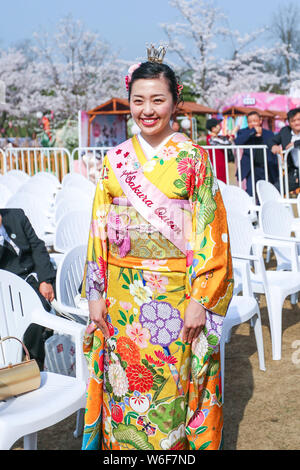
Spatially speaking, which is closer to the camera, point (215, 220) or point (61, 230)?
point (215, 220)

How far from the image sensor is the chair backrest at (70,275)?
3.06 meters

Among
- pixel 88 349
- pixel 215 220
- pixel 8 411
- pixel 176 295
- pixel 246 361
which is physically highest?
pixel 215 220

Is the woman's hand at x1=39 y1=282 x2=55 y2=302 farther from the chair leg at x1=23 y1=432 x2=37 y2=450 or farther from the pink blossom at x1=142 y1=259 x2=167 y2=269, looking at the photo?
the pink blossom at x1=142 y1=259 x2=167 y2=269

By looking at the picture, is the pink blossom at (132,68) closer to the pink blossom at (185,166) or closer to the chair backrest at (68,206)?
the pink blossom at (185,166)

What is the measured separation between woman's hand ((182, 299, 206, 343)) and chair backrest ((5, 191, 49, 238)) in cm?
317

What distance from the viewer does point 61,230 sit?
4.43 meters

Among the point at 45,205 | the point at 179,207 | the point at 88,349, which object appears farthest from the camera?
the point at 45,205

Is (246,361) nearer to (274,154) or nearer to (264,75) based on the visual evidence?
(274,154)

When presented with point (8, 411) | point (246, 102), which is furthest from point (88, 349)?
point (246, 102)

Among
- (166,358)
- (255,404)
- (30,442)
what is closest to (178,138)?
(166,358)

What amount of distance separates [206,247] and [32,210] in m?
3.40

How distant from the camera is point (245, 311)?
343 centimetres

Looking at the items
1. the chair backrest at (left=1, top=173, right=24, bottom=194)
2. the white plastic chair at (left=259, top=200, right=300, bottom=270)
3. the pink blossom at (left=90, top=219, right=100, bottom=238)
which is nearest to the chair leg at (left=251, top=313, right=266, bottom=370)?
the white plastic chair at (left=259, top=200, right=300, bottom=270)

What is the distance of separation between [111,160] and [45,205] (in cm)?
389
